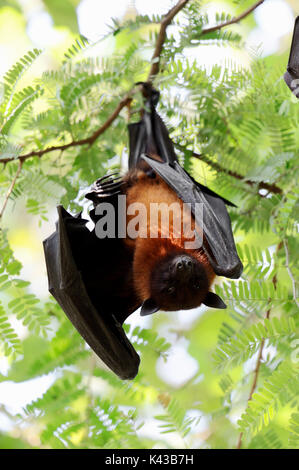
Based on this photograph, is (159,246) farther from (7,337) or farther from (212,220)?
(7,337)

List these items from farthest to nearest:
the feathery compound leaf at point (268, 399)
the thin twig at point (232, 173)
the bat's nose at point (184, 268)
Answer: the thin twig at point (232, 173), the bat's nose at point (184, 268), the feathery compound leaf at point (268, 399)

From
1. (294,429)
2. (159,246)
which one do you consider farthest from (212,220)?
(294,429)

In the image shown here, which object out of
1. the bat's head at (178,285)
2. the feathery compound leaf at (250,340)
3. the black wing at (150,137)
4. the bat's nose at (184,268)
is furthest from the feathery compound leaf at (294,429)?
the black wing at (150,137)

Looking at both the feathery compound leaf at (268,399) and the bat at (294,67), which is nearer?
the feathery compound leaf at (268,399)

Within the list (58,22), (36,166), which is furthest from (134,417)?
(58,22)

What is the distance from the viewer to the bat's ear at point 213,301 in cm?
291

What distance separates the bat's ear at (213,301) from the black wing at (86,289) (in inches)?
19.2

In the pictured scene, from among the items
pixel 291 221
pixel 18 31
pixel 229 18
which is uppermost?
pixel 18 31

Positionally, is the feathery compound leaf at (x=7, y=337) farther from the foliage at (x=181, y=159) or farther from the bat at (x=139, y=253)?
the bat at (x=139, y=253)

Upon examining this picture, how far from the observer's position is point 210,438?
3.47m

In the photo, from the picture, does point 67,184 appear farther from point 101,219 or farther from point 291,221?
point 291,221

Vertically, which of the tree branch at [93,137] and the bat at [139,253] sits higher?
the tree branch at [93,137]

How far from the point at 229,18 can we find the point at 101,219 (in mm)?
1331

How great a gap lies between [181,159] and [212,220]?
0.73 meters
